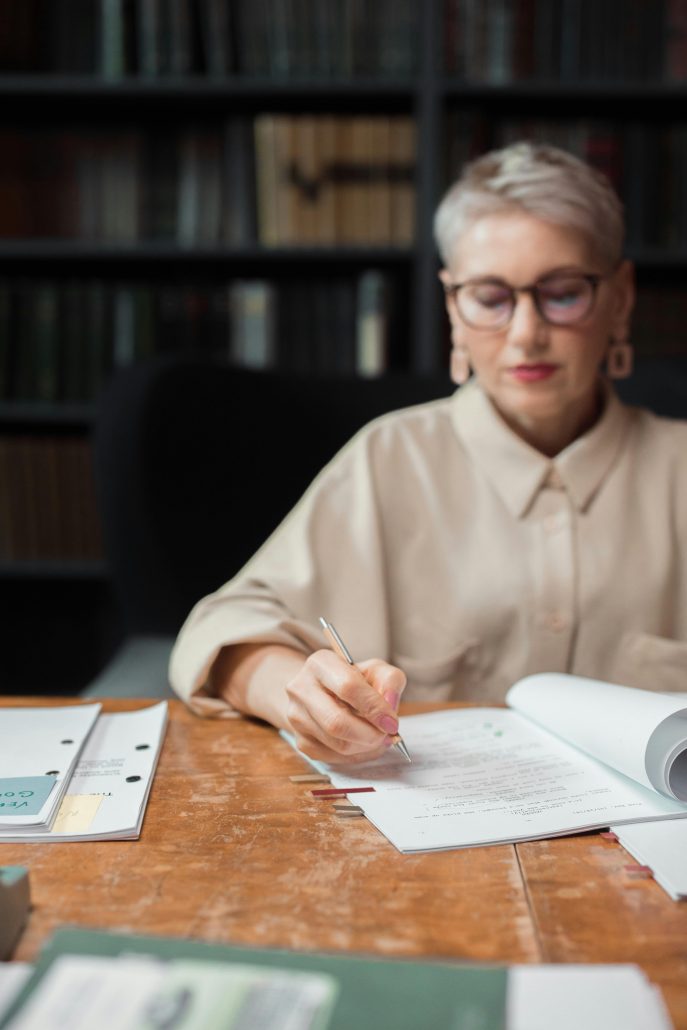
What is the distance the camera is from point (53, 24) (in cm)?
254

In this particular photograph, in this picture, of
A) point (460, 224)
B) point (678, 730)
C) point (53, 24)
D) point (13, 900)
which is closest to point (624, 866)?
point (678, 730)

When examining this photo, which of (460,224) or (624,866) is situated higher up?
(460,224)

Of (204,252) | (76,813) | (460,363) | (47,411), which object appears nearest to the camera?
(76,813)

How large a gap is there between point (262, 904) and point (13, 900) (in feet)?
0.46

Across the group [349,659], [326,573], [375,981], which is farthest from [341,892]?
[326,573]

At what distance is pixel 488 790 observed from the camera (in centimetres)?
81

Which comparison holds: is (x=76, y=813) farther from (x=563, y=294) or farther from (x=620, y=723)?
(x=563, y=294)

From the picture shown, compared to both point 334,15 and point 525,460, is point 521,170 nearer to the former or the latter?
point 525,460

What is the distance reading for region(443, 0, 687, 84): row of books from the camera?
238 cm

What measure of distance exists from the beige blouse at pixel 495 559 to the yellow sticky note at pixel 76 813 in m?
0.51

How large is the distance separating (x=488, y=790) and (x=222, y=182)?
2062 millimetres

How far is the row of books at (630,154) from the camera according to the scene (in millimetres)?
2471

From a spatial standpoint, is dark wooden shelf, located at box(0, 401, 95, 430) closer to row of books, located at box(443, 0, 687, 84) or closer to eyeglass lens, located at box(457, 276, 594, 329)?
row of books, located at box(443, 0, 687, 84)

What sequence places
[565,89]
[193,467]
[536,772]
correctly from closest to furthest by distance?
[536,772] < [193,467] < [565,89]
